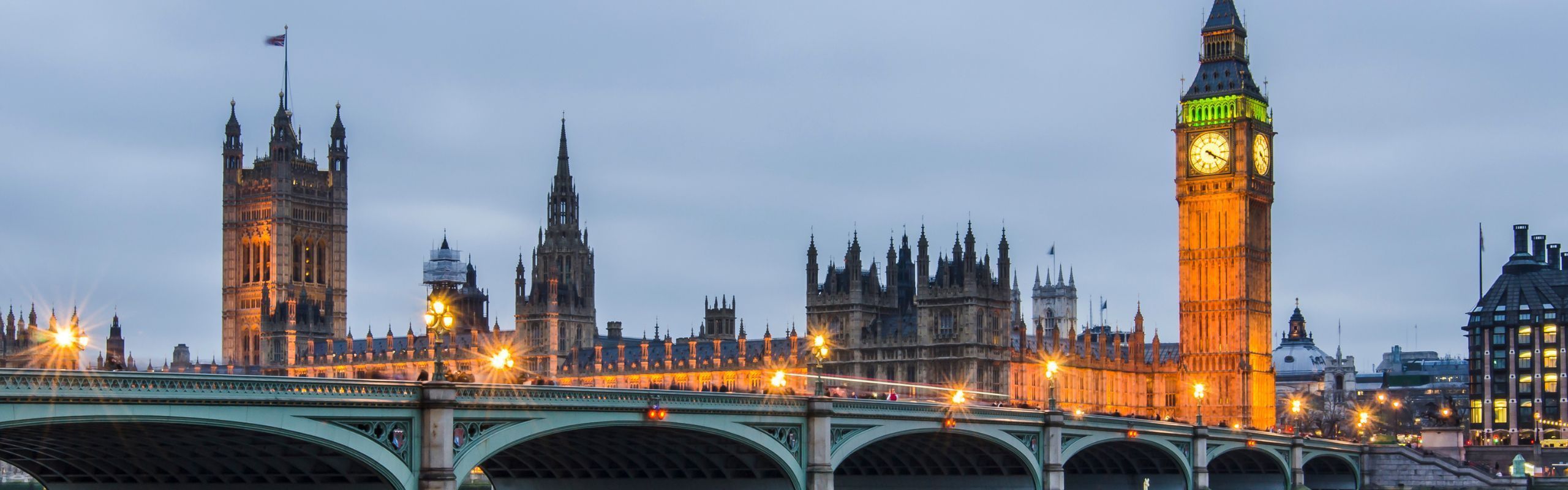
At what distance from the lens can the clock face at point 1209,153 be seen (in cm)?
15412

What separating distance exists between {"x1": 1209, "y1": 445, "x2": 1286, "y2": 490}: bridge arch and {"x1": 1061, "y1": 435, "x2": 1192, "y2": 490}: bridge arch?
11.7 m

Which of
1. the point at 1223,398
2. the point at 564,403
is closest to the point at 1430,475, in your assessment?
the point at 1223,398

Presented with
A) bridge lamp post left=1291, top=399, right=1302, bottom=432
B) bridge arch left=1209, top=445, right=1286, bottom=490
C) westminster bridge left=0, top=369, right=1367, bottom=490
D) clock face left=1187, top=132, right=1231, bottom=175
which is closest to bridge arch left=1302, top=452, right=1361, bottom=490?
bridge arch left=1209, top=445, right=1286, bottom=490

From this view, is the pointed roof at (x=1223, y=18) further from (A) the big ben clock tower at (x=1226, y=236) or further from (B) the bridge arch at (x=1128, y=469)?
(B) the bridge arch at (x=1128, y=469)

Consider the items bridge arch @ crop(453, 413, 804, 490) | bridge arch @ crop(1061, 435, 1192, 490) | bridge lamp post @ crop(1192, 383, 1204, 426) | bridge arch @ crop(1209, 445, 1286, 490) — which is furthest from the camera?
bridge arch @ crop(1209, 445, 1286, 490)

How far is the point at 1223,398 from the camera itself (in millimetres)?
154375

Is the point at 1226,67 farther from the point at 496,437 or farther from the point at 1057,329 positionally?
the point at 496,437

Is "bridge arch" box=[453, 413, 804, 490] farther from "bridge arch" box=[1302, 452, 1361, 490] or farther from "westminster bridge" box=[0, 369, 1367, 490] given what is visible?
"bridge arch" box=[1302, 452, 1361, 490]

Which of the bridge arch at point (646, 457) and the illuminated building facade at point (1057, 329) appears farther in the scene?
the illuminated building facade at point (1057, 329)

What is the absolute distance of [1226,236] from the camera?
504 feet

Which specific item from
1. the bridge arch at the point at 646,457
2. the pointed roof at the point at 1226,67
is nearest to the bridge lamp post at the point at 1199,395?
the pointed roof at the point at 1226,67

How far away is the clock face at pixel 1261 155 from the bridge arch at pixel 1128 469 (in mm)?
57224

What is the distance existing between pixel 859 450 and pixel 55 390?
139ft

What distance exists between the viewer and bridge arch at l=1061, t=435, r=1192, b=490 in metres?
96.9
